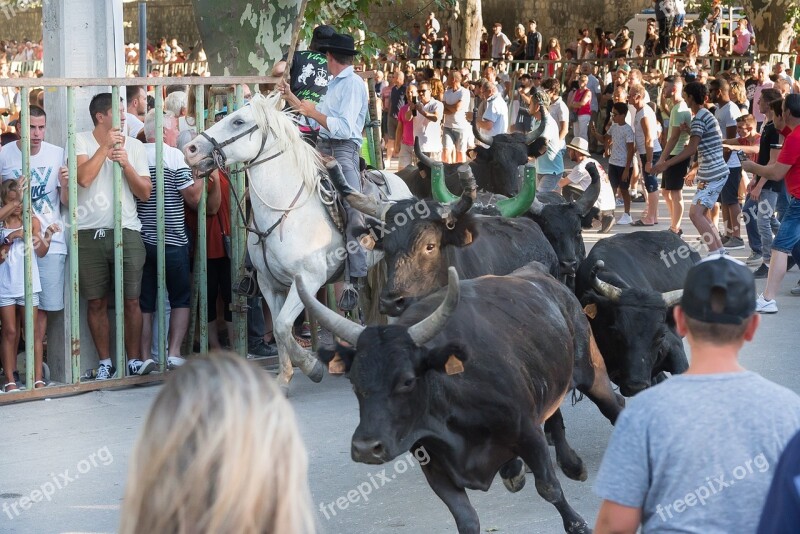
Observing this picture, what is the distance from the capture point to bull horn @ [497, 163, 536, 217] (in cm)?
909

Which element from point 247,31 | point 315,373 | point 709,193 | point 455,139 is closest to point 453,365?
point 315,373

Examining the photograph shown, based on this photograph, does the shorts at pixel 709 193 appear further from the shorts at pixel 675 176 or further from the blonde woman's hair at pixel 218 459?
the blonde woman's hair at pixel 218 459

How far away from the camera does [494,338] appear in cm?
591

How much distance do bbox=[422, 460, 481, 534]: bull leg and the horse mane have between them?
167 inches

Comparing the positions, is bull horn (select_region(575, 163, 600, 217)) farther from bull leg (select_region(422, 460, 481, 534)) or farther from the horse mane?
bull leg (select_region(422, 460, 481, 534))

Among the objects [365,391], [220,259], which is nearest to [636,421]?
[365,391]

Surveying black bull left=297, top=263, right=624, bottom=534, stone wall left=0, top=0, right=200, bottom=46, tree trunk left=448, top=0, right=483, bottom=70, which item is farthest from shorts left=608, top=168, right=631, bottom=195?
stone wall left=0, top=0, right=200, bottom=46

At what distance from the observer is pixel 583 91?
2531 cm

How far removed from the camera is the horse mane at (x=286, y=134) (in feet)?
30.8

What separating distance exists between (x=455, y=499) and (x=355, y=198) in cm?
373

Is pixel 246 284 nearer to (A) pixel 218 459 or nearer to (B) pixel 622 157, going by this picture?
(A) pixel 218 459

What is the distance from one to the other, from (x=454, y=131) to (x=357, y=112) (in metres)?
13.3

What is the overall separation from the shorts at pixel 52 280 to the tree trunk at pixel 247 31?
4938 mm

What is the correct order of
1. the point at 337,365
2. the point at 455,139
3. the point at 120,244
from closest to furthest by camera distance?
1. the point at 337,365
2. the point at 120,244
3. the point at 455,139
